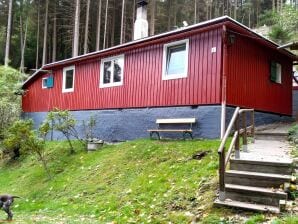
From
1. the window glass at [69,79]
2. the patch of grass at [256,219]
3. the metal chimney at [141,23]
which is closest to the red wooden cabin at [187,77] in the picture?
the window glass at [69,79]

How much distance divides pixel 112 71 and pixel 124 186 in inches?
277

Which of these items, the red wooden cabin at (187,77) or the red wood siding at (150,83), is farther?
the red wood siding at (150,83)

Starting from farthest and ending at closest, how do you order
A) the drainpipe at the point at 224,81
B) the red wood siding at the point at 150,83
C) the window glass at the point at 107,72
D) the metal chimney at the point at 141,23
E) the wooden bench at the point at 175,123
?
the metal chimney at the point at 141,23
the window glass at the point at 107,72
the wooden bench at the point at 175,123
the red wood siding at the point at 150,83
the drainpipe at the point at 224,81

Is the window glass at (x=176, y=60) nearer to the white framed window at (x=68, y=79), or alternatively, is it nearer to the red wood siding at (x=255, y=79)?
the red wood siding at (x=255, y=79)

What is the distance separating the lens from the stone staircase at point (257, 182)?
604 cm

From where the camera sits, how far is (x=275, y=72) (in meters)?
14.8

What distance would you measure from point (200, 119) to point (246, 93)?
6.84ft

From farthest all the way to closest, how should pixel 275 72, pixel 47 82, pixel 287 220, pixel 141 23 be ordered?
1. pixel 47 82
2. pixel 141 23
3. pixel 275 72
4. pixel 287 220

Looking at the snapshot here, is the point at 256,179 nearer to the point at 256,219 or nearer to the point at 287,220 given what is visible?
the point at 256,219

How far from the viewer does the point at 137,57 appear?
1397 centimetres

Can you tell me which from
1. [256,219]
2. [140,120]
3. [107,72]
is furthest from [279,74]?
[256,219]

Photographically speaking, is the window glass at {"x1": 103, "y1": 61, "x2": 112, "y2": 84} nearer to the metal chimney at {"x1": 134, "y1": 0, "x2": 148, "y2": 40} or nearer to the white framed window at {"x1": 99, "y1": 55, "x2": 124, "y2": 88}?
the white framed window at {"x1": 99, "y1": 55, "x2": 124, "y2": 88}

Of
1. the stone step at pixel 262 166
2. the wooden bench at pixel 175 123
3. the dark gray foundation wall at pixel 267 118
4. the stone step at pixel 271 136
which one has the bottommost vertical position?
the stone step at pixel 262 166

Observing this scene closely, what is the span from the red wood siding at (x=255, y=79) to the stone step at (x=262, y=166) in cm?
428
